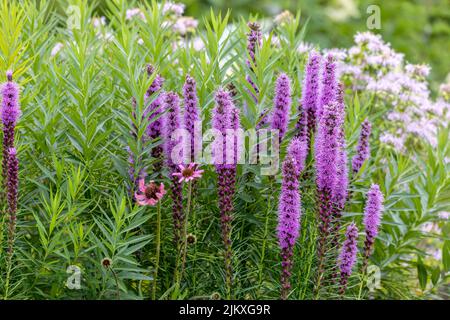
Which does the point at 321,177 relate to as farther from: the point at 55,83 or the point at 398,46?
the point at 398,46

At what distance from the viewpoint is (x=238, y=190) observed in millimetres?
2730

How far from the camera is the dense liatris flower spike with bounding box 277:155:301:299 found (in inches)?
91.8

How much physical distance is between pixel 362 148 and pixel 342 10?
7.03 m

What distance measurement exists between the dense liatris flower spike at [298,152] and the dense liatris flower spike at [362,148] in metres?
0.32

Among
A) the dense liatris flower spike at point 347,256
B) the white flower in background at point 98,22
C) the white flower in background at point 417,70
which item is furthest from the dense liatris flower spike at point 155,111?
the white flower in background at point 417,70

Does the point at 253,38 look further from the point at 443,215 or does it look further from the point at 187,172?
the point at 443,215

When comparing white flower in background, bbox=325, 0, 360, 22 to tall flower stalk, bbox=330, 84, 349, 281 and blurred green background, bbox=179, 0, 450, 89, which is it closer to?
blurred green background, bbox=179, 0, 450, 89

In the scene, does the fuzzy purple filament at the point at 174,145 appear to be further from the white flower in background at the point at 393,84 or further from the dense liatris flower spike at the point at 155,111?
the white flower in background at the point at 393,84

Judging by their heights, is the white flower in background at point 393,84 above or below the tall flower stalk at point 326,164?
above

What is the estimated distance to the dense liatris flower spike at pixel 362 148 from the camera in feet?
9.36

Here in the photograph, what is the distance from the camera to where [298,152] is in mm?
2523

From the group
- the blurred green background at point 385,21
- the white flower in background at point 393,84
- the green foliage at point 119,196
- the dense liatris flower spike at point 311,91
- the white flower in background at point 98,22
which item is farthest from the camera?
the blurred green background at point 385,21

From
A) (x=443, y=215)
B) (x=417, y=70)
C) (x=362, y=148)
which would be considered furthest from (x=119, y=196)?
(x=417, y=70)
